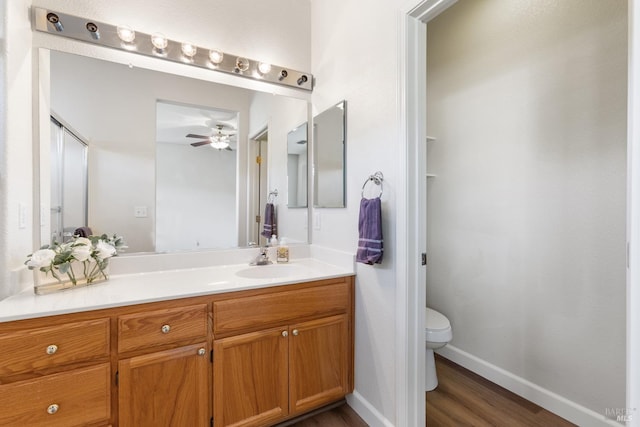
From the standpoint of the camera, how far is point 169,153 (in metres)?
1.77

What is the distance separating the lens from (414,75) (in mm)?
1390

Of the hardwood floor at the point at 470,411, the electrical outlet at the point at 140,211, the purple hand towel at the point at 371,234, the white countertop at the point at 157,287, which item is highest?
the electrical outlet at the point at 140,211

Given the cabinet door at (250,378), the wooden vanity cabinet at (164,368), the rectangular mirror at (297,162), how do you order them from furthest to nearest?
the rectangular mirror at (297,162)
the cabinet door at (250,378)
the wooden vanity cabinet at (164,368)

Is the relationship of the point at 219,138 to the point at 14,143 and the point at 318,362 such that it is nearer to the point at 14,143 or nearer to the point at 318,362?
the point at 14,143

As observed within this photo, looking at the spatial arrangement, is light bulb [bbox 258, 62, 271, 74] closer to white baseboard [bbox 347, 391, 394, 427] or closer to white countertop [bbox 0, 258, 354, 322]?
white countertop [bbox 0, 258, 354, 322]

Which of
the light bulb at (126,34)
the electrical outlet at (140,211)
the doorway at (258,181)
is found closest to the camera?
the light bulb at (126,34)

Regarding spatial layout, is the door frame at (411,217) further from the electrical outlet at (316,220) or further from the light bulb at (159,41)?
the light bulb at (159,41)

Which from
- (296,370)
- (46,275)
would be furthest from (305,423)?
(46,275)

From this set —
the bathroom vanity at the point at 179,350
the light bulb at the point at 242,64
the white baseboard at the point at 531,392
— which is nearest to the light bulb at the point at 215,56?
the light bulb at the point at 242,64

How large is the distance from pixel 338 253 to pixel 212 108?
1.27 meters

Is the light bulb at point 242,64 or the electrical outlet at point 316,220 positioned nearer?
the light bulb at point 242,64

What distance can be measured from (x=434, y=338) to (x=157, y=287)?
5.42 feet

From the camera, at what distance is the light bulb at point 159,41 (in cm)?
164

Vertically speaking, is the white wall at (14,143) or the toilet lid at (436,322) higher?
the white wall at (14,143)
